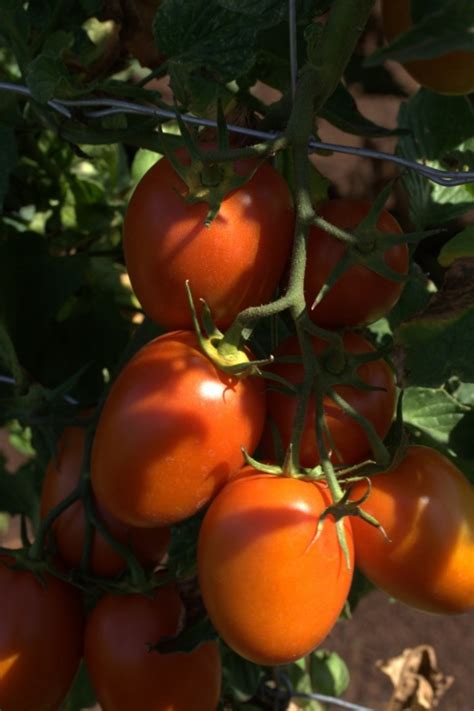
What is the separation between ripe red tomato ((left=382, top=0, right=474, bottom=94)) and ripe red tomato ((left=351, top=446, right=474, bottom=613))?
276 mm

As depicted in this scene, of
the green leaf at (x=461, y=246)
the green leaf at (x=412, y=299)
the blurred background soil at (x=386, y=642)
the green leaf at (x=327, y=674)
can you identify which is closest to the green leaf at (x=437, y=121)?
the green leaf at (x=412, y=299)

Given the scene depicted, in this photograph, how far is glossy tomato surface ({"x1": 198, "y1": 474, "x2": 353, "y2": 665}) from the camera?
1.73ft

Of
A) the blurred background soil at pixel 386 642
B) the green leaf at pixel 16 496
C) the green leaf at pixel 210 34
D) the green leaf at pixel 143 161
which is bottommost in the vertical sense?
the blurred background soil at pixel 386 642

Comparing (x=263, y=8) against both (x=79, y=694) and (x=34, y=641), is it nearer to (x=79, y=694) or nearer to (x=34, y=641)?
(x=34, y=641)

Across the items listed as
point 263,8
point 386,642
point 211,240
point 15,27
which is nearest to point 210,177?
point 211,240

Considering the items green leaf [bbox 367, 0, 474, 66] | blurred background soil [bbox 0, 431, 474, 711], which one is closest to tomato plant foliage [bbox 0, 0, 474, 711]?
green leaf [bbox 367, 0, 474, 66]

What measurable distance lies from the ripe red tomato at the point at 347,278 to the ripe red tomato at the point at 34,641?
31 centimetres

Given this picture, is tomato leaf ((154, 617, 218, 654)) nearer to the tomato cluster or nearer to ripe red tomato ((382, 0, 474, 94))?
the tomato cluster

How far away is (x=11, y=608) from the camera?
2.21 ft

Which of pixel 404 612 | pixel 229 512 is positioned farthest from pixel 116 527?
pixel 404 612

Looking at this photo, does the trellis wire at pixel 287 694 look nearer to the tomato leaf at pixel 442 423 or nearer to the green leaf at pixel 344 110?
the tomato leaf at pixel 442 423

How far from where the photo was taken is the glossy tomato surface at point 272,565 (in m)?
0.53

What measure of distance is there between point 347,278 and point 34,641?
1.20ft

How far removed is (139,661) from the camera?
27.1 inches
